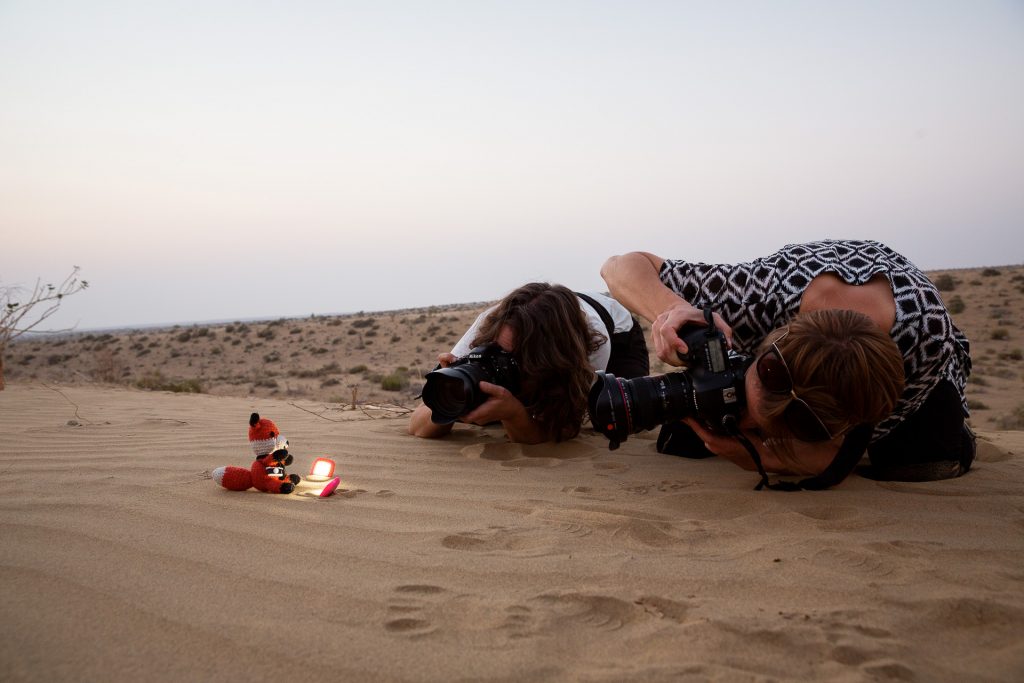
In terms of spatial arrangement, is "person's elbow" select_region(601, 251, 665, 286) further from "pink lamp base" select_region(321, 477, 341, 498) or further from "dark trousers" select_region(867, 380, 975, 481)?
"pink lamp base" select_region(321, 477, 341, 498)

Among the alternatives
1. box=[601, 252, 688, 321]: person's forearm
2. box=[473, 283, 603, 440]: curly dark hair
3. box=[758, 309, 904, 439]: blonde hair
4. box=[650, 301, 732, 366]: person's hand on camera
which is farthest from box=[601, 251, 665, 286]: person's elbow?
box=[758, 309, 904, 439]: blonde hair

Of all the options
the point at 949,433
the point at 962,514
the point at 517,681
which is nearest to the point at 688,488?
the point at 962,514

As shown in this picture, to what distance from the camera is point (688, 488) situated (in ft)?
8.13

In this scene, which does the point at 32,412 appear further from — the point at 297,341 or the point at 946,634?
the point at 297,341

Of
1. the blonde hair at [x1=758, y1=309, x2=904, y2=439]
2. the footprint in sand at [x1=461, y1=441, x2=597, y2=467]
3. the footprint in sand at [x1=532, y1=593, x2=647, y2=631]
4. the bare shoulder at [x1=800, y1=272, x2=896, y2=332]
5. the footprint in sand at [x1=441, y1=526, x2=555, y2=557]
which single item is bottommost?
the footprint in sand at [x1=532, y1=593, x2=647, y2=631]

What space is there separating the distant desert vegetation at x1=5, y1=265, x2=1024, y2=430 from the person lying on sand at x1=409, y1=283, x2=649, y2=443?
2403 millimetres

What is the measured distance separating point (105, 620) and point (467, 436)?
97.7 inches

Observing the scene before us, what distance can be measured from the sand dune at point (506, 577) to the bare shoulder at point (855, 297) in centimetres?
64

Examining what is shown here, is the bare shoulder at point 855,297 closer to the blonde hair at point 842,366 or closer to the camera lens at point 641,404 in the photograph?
the blonde hair at point 842,366

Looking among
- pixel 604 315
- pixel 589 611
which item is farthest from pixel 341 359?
pixel 589 611

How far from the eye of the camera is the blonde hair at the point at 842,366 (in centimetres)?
175

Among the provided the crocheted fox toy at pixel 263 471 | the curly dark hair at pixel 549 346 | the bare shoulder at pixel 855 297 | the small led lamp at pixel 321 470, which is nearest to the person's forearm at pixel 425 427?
the curly dark hair at pixel 549 346

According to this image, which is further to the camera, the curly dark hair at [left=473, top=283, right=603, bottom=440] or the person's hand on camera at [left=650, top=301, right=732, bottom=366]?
the curly dark hair at [left=473, top=283, right=603, bottom=440]

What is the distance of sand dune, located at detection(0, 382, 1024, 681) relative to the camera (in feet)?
4.00
